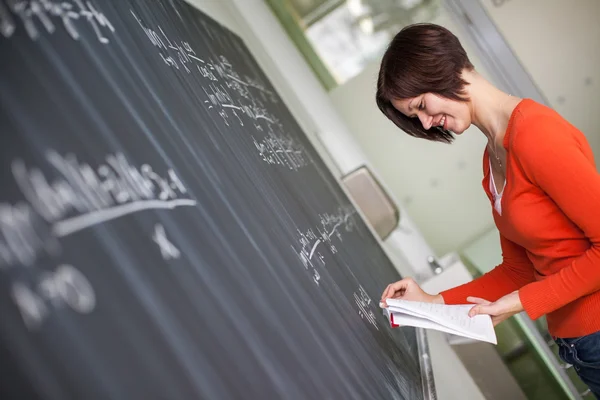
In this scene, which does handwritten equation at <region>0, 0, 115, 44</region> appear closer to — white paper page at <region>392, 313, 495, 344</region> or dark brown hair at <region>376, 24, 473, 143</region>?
dark brown hair at <region>376, 24, 473, 143</region>

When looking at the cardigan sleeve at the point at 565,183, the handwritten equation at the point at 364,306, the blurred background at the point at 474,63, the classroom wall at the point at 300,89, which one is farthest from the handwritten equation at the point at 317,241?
the blurred background at the point at 474,63

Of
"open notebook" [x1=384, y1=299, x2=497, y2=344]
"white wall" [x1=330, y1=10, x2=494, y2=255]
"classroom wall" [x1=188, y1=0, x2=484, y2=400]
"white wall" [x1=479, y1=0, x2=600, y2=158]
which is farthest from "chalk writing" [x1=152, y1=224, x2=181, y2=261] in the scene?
"white wall" [x1=479, y1=0, x2=600, y2=158]

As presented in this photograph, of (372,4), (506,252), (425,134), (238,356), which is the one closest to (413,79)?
(425,134)

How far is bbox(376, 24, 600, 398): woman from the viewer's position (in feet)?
3.63

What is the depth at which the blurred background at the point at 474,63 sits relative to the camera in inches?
148

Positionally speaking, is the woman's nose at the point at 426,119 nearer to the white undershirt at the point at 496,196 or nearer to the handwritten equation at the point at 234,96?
the white undershirt at the point at 496,196

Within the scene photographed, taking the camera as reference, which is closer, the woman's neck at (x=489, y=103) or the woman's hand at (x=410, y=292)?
the woman's neck at (x=489, y=103)

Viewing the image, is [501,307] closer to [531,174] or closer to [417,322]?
[417,322]

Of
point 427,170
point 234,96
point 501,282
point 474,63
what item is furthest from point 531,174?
point 427,170

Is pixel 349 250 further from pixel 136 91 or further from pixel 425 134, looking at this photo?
pixel 136 91

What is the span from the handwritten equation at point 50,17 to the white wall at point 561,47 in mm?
3805

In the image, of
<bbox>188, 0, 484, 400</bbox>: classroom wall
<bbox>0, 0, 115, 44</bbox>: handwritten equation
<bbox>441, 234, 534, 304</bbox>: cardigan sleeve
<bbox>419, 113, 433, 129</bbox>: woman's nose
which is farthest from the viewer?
<bbox>188, 0, 484, 400</bbox>: classroom wall

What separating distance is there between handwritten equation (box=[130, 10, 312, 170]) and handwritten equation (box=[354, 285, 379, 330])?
0.44 metres

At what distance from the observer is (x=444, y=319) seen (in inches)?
47.3
